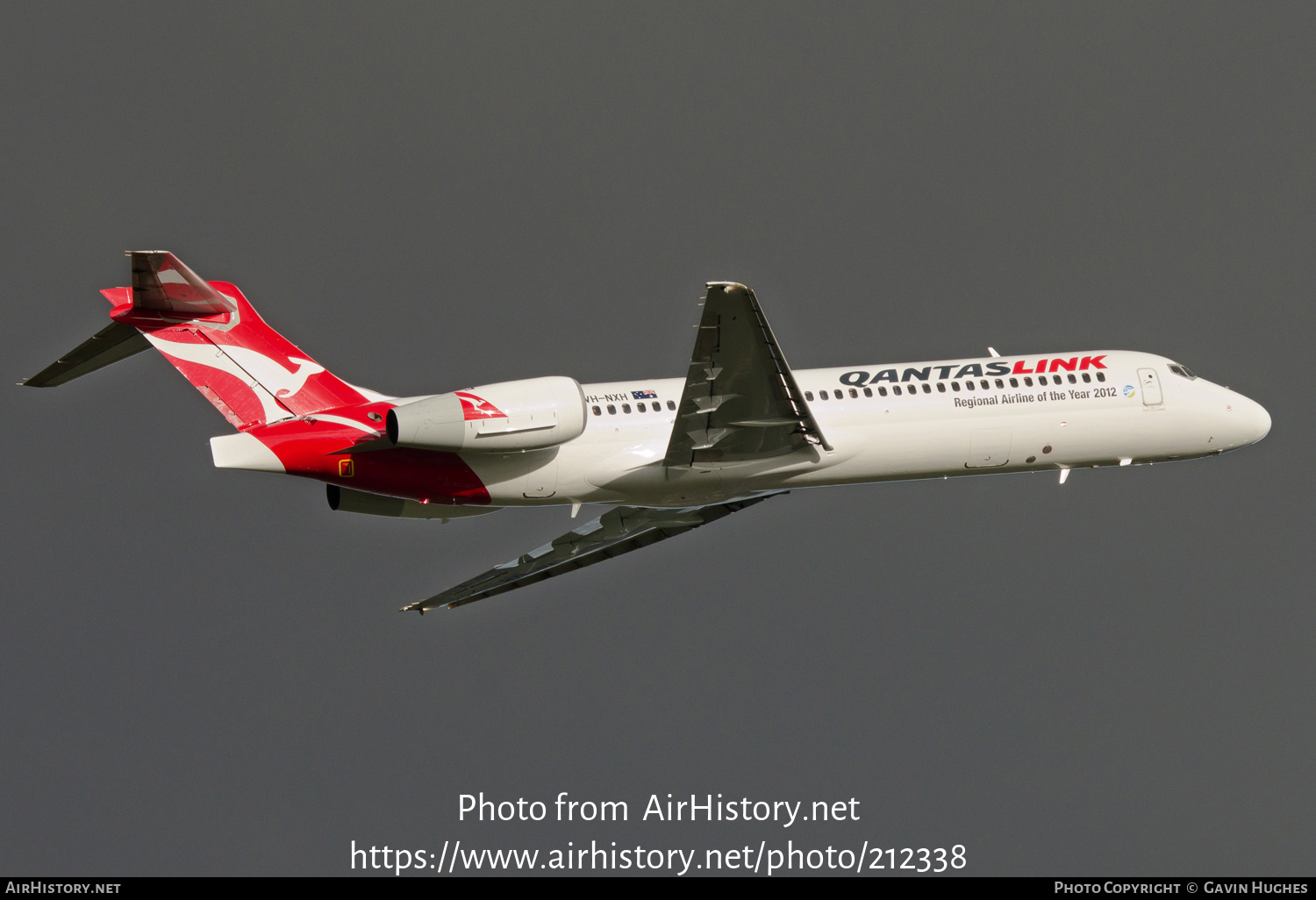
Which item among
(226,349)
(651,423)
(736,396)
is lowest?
(736,396)

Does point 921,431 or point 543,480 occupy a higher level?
point 921,431

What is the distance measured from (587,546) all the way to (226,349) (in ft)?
31.9

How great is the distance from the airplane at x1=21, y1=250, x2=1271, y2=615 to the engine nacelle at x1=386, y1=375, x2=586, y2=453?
0.12ft

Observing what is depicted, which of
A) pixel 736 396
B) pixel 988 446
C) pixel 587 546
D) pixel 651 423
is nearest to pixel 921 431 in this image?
pixel 988 446

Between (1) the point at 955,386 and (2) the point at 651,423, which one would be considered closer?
(2) the point at 651,423

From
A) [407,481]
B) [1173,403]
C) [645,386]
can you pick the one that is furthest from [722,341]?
[1173,403]

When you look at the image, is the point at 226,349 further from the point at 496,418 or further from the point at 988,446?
the point at 988,446

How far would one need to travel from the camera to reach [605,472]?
108 ft

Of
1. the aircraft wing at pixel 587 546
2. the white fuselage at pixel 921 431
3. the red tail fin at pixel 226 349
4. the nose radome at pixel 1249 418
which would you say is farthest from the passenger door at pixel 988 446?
the red tail fin at pixel 226 349

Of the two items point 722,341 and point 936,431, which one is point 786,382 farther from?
point 936,431

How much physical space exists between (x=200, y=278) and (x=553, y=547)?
10.5 meters

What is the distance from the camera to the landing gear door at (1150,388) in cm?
3672

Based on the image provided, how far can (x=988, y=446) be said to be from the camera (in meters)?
35.3

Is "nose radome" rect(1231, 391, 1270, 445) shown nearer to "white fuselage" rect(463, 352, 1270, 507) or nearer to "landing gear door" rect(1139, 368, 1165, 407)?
"white fuselage" rect(463, 352, 1270, 507)
